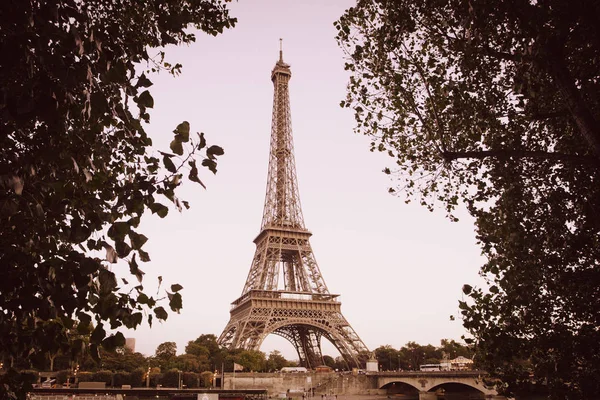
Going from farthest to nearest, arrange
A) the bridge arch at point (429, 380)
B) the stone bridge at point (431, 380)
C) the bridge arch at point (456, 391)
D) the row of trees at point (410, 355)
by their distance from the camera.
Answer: the row of trees at point (410, 355), the bridge arch at point (456, 391), the bridge arch at point (429, 380), the stone bridge at point (431, 380)

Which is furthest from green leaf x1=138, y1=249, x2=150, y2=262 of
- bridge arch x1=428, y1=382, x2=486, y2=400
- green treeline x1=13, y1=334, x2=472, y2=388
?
bridge arch x1=428, y1=382, x2=486, y2=400

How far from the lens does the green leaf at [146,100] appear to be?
3.52m

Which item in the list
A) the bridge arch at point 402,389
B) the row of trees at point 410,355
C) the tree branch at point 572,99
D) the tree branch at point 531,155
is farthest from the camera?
the row of trees at point 410,355

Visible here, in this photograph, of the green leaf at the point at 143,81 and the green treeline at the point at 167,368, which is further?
the green treeline at the point at 167,368

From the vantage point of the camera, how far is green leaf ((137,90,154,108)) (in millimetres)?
3523

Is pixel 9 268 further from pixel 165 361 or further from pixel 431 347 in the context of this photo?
pixel 431 347

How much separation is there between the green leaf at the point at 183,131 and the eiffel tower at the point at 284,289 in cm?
5510

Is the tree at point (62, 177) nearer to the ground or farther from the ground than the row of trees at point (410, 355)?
farther from the ground

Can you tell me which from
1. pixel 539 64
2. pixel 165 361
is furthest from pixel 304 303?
pixel 539 64

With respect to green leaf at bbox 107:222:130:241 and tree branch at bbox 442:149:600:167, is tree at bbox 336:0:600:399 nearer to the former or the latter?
tree branch at bbox 442:149:600:167

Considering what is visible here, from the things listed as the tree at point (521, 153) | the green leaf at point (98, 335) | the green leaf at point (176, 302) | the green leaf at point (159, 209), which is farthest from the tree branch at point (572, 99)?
the green leaf at point (98, 335)

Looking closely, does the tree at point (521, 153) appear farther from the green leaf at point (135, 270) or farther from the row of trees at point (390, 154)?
the green leaf at point (135, 270)

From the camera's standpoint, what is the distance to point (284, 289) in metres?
63.3

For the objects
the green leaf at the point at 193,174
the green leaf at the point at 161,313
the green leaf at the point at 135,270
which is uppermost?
the green leaf at the point at 193,174
